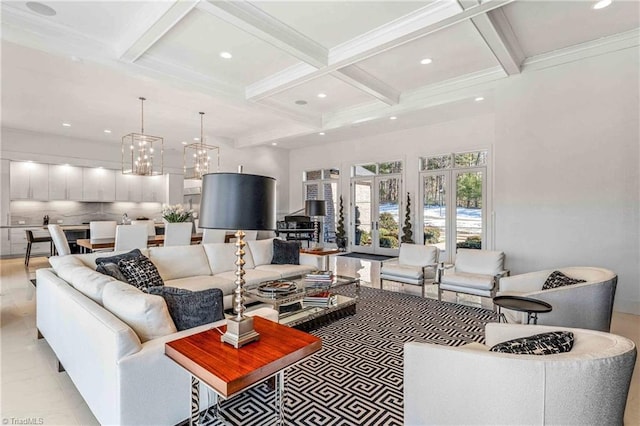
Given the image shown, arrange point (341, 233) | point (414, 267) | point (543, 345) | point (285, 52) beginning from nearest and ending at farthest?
1. point (543, 345)
2. point (285, 52)
3. point (414, 267)
4. point (341, 233)

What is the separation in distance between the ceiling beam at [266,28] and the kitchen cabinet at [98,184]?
8.21m

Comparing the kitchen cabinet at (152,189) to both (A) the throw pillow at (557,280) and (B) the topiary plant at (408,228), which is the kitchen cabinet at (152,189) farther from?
(A) the throw pillow at (557,280)

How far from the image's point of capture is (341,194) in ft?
32.1

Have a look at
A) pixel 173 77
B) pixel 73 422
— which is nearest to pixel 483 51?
pixel 173 77

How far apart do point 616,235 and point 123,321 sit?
551 centimetres

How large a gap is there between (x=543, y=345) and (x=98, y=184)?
11.0 meters

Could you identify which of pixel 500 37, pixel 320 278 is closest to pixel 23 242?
pixel 320 278

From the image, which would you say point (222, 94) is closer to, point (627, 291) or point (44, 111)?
point (44, 111)

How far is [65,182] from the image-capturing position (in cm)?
890

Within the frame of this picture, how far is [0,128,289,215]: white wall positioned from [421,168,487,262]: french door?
422cm

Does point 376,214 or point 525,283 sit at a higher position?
point 376,214

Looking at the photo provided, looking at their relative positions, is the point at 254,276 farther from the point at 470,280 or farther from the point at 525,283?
the point at 525,283

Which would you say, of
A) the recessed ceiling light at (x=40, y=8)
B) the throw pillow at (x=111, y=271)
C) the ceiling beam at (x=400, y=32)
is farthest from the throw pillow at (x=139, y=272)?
the ceiling beam at (x=400, y=32)

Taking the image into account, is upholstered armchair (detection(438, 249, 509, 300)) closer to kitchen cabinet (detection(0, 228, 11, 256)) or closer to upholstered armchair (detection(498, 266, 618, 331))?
upholstered armchair (detection(498, 266, 618, 331))
